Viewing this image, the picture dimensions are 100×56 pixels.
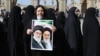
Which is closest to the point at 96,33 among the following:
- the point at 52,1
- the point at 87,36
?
the point at 87,36

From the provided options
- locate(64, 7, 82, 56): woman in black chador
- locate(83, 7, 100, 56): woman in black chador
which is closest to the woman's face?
locate(83, 7, 100, 56): woman in black chador

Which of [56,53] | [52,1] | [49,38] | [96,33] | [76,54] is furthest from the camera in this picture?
[52,1]

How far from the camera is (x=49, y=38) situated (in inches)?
332

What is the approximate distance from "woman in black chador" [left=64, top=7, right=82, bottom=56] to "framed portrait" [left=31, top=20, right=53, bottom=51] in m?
2.09

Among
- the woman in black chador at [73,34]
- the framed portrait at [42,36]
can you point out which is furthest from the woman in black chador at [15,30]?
the framed portrait at [42,36]

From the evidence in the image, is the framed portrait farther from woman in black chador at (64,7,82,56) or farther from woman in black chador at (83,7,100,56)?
woman in black chador at (64,7,82,56)

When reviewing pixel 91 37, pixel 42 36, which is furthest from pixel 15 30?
pixel 91 37

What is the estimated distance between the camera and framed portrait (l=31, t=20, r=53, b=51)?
8406mm

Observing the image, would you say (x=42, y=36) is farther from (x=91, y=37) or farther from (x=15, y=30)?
(x=91, y=37)

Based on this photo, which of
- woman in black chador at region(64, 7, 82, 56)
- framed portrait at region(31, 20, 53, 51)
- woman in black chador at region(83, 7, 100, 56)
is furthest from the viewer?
woman in black chador at region(64, 7, 82, 56)

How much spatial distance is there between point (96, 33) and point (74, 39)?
0.96 meters

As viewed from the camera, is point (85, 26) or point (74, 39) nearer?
point (85, 26)

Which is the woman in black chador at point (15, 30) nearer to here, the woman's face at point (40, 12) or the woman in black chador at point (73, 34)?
the woman in black chador at point (73, 34)

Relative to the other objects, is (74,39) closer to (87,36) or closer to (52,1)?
(87,36)
